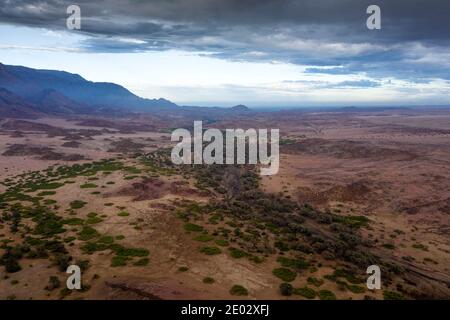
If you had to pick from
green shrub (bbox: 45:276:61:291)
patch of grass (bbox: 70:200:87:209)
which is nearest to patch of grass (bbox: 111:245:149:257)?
green shrub (bbox: 45:276:61:291)

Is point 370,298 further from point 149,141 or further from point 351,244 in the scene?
point 149,141

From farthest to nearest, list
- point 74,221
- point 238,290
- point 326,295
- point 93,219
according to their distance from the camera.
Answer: point 93,219 < point 74,221 < point 326,295 < point 238,290

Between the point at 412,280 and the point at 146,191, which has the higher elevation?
the point at 146,191

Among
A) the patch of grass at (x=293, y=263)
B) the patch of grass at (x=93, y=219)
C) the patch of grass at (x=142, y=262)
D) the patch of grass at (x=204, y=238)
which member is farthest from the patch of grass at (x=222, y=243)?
the patch of grass at (x=93, y=219)

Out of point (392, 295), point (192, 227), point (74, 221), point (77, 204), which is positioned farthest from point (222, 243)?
point (77, 204)

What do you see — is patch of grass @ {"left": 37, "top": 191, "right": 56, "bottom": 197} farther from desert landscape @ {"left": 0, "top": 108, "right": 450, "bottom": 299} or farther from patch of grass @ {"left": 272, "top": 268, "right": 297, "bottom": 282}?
patch of grass @ {"left": 272, "top": 268, "right": 297, "bottom": 282}

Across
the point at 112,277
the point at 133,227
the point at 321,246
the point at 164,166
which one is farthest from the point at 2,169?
the point at 321,246

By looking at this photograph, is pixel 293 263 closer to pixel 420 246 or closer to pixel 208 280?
pixel 208 280
